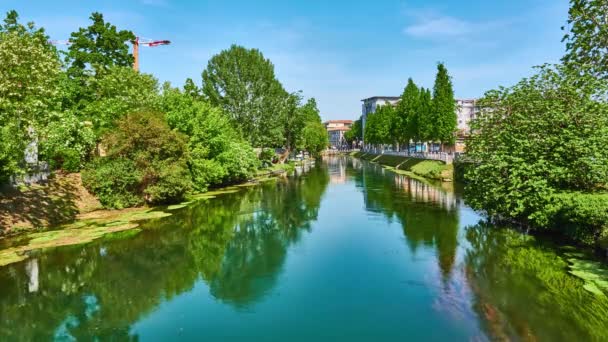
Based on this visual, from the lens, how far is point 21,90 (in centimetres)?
2284

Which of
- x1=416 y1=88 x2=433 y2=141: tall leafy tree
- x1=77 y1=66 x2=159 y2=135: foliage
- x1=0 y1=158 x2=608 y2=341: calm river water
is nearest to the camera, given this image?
x1=0 y1=158 x2=608 y2=341: calm river water

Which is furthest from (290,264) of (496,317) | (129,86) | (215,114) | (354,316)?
(129,86)

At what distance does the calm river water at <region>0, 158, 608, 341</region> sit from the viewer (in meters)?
12.7

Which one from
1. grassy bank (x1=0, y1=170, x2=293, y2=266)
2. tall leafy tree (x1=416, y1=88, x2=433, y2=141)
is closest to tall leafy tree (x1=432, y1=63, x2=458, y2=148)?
tall leafy tree (x1=416, y1=88, x2=433, y2=141)

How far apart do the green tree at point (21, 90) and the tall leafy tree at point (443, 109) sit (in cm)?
5551

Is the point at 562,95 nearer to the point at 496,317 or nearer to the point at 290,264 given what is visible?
the point at 496,317

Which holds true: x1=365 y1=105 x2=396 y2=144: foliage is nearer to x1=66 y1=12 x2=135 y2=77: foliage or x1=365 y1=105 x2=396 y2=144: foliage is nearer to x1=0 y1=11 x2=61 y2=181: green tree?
x1=66 y1=12 x2=135 y2=77: foliage

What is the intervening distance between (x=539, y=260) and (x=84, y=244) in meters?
22.2

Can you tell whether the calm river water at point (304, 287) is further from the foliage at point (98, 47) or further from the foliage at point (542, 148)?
the foliage at point (98, 47)

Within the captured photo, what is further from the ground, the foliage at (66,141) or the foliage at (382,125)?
the foliage at (382,125)

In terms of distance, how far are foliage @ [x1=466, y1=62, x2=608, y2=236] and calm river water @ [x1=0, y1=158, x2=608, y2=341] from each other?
2.00 metres

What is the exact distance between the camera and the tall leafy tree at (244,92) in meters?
69.1

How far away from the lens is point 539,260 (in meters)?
18.5

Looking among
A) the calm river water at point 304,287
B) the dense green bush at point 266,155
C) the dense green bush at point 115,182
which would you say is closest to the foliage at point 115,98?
the dense green bush at point 115,182
